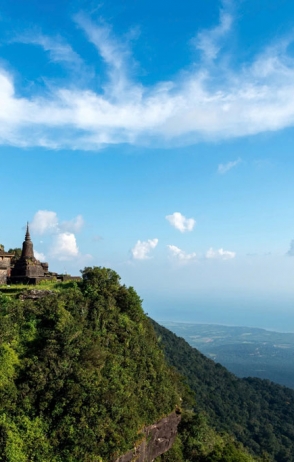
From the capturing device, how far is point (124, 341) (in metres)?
21.4

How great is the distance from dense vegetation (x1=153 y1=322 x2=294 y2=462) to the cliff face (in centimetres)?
3547

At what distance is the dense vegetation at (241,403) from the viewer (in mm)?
59344

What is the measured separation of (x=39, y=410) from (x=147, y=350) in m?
7.82

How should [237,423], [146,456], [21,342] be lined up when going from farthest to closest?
1. [237,423]
2. [146,456]
3. [21,342]

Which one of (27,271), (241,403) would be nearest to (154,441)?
(27,271)

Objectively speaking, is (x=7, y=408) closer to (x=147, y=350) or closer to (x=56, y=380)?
(x=56, y=380)

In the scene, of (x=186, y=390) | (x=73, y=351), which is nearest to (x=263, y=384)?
(x=186, y=390)

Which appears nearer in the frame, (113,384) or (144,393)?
(113,384)

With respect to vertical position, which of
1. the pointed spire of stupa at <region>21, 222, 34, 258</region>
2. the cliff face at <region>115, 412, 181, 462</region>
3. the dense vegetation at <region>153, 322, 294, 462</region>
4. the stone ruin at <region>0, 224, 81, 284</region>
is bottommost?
the dense vegetation at <region>153, 322, 294, 462</region>

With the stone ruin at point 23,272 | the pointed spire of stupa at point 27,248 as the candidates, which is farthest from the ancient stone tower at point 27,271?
A: the pointed spire of stupa at point 27,248

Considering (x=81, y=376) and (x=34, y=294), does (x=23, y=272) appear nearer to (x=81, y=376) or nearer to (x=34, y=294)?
(x=34, y=294)

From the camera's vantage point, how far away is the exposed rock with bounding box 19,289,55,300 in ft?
68.6

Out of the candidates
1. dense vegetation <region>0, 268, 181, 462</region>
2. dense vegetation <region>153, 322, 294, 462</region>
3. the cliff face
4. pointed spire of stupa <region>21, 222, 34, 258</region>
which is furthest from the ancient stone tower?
dense vegetation <region>153, 322, 294, 462</region>

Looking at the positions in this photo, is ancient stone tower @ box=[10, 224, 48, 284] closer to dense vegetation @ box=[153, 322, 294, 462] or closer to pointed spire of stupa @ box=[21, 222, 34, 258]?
pointed spire of stupa @ box=[21, 222, 34, 258]
